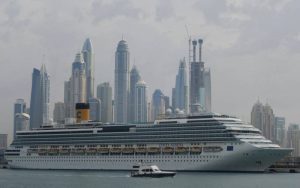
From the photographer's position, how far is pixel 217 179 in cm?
8738

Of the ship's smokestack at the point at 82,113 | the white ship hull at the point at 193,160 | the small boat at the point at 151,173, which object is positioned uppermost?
the ship's smokestack at the point at 82,113

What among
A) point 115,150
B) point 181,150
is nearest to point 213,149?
point 181,150

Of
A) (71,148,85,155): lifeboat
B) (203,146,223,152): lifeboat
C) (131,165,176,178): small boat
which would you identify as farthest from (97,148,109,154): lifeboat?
(131,165,176,178): small boat

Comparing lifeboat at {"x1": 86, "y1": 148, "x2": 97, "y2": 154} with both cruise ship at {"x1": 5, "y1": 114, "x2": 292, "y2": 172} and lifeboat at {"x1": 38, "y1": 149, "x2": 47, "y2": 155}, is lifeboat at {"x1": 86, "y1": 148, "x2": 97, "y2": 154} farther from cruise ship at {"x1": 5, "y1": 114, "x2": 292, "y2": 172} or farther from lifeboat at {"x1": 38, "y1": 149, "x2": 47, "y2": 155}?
lifeboat at {"x1": 38, "y1": 149, "x2": 47, "y2": 155}

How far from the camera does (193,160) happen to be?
107375mm

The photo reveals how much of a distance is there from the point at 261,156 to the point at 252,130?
567 centimetres

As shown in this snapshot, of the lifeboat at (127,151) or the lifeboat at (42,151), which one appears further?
the lifeboat at (42,151)

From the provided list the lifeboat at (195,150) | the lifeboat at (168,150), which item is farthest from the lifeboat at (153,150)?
the lifeboat at (195,150)

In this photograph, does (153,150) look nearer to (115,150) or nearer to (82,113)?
(115,150)

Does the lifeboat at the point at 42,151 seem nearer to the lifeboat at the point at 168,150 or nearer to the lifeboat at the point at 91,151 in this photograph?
the lifeboat at the point at 91,151

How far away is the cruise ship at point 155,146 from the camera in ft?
344

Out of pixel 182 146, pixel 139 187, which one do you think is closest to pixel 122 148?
pixel 182 146

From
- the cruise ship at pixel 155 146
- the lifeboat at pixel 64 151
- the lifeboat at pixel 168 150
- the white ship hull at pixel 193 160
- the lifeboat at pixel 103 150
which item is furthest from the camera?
the lifeboat at pixel 64 151

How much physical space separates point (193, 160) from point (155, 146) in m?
7.89
